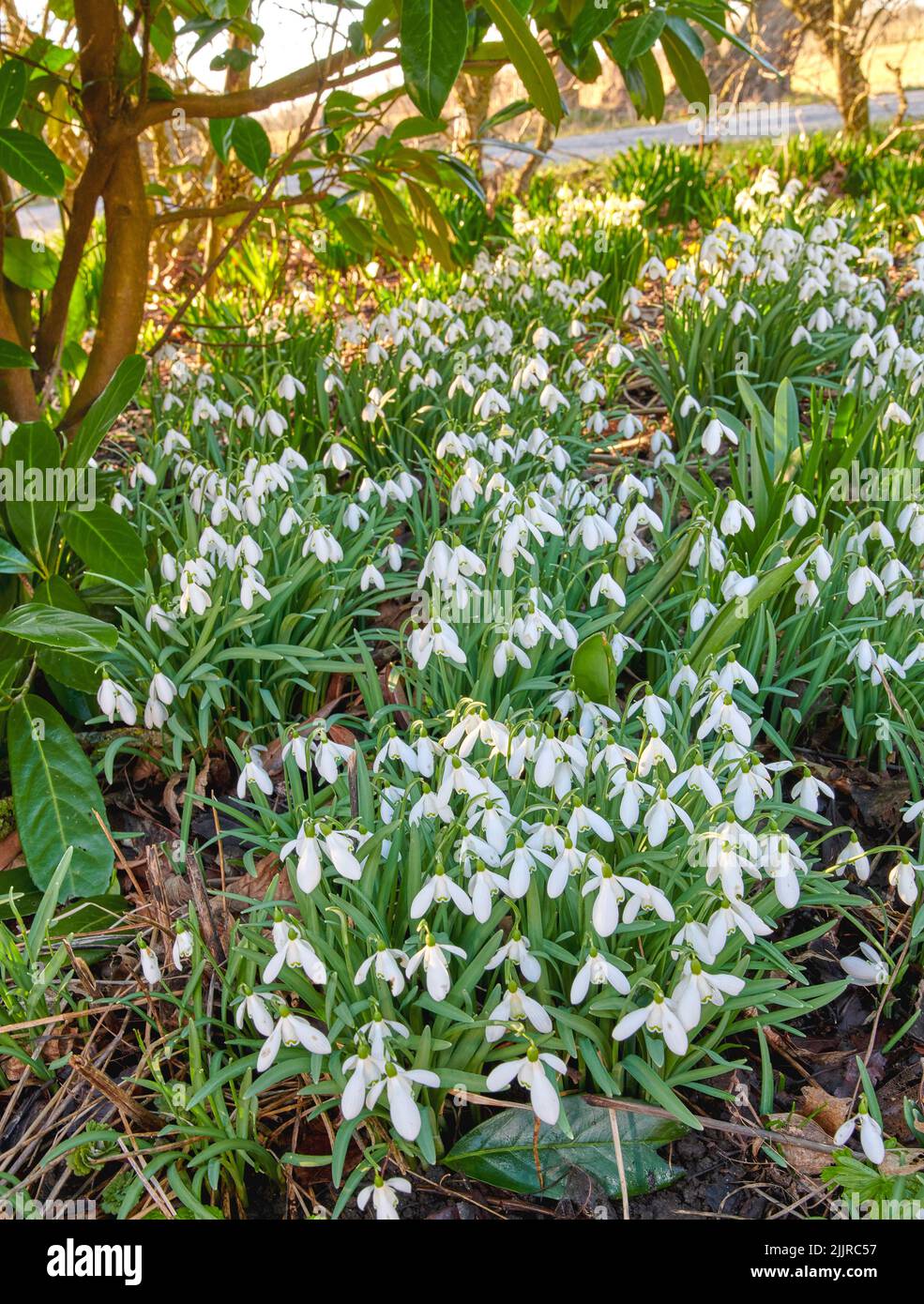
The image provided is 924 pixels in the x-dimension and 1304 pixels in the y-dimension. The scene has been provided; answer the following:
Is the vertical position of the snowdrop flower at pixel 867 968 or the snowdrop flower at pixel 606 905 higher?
the snowdrop flower at pixel 606 905

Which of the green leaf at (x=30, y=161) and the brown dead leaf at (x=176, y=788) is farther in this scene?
the green leaf at (x=30, y=161)

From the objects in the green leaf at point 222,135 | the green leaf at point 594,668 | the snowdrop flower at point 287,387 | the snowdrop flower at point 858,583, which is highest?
the green leaf at point 222,135

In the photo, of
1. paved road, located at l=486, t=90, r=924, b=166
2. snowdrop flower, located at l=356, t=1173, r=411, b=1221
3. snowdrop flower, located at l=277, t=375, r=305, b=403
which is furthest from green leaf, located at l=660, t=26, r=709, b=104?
paved road, located at l=486, t=90, r=924, b=166

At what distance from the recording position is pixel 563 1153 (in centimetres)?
138

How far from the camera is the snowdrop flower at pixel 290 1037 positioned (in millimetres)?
1225

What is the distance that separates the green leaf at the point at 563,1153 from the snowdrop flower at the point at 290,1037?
0.28m

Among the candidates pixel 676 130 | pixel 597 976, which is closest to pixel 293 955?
pixel 597 976

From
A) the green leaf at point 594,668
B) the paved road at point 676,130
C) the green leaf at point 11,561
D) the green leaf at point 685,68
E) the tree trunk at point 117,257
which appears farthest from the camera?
the paved road at point 676,130

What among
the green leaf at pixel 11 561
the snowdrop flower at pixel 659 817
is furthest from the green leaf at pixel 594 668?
the green leaf at pixel 11 561

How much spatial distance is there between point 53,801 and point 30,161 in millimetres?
1333

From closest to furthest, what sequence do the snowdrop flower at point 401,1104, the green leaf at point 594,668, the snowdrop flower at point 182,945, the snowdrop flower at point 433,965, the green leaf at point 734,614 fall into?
the snowdrop flower at point 401,1104
the snowdrop flower at point 433,965
the snowdrop flower at point 182,945
the green leaf at point 594,668
the green leaf at point 734,614

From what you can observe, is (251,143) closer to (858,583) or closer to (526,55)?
(526,55)

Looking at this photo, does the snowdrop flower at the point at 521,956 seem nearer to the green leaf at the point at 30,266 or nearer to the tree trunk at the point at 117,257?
the tree trunk at the point at 117,257
